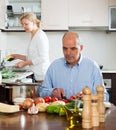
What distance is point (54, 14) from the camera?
5.06 meters

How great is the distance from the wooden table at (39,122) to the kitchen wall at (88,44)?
3.46 m

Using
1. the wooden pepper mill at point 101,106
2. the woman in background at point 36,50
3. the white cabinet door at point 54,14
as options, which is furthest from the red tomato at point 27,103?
the white cabinet door at point 54,14

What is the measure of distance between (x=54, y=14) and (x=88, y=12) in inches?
20.6

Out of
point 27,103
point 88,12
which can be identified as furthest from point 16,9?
point 27,103

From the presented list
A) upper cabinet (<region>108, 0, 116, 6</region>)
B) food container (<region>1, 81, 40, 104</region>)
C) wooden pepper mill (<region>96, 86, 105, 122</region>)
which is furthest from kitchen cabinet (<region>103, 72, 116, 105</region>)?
wooden pepper mill (<region>96, 86, 105, 122</region>)

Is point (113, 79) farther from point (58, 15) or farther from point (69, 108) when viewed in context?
point (69, 108)

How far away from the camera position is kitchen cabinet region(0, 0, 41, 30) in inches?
202

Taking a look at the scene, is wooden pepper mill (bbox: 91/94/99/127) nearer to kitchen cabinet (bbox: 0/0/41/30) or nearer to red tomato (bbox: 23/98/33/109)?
red tomato (bbox: 23/98/33/109)

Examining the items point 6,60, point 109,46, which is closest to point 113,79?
point 109,46

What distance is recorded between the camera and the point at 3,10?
5.03 metres

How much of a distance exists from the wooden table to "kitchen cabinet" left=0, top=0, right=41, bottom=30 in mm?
3391

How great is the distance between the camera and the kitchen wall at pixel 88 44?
5297 mm

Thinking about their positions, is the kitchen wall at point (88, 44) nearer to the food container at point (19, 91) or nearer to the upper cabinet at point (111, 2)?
the upper cabinet at point (111, 2)

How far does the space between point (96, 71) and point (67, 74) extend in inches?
9.3
